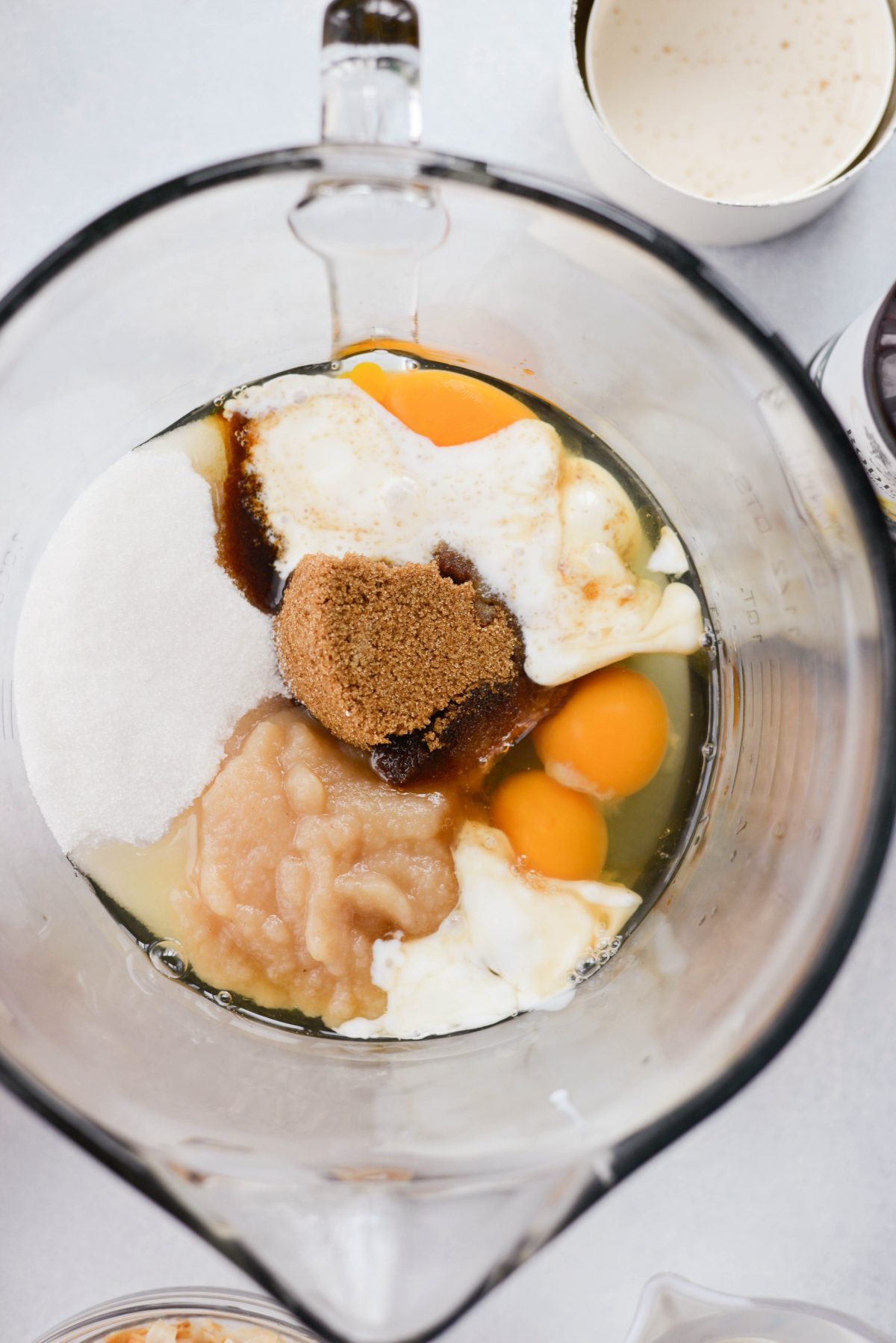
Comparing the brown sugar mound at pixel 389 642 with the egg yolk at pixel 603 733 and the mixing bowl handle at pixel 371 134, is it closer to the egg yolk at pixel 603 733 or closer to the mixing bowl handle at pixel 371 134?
the egg yolk at pixel 603 733

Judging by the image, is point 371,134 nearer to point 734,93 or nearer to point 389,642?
point 389,642

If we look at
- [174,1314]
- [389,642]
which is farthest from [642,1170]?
[389,642]

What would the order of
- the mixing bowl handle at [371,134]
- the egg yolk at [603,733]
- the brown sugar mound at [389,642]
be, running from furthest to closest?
1. the egg yolk at [603,733]
2. the brown sugar mound at [389,642]
3. the mixing bowl handle at [371,134]

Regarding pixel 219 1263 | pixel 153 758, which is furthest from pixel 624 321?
pixel 219 1263

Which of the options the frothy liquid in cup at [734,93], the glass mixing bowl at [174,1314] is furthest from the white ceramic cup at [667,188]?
the glass mixing bowl at [174,1314]

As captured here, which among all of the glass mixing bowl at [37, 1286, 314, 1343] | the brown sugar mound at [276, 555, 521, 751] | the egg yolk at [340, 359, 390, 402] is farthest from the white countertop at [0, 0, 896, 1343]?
the brown sugar mound at [276, 555, 521, 751]

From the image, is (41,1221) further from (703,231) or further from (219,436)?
(703,231)
